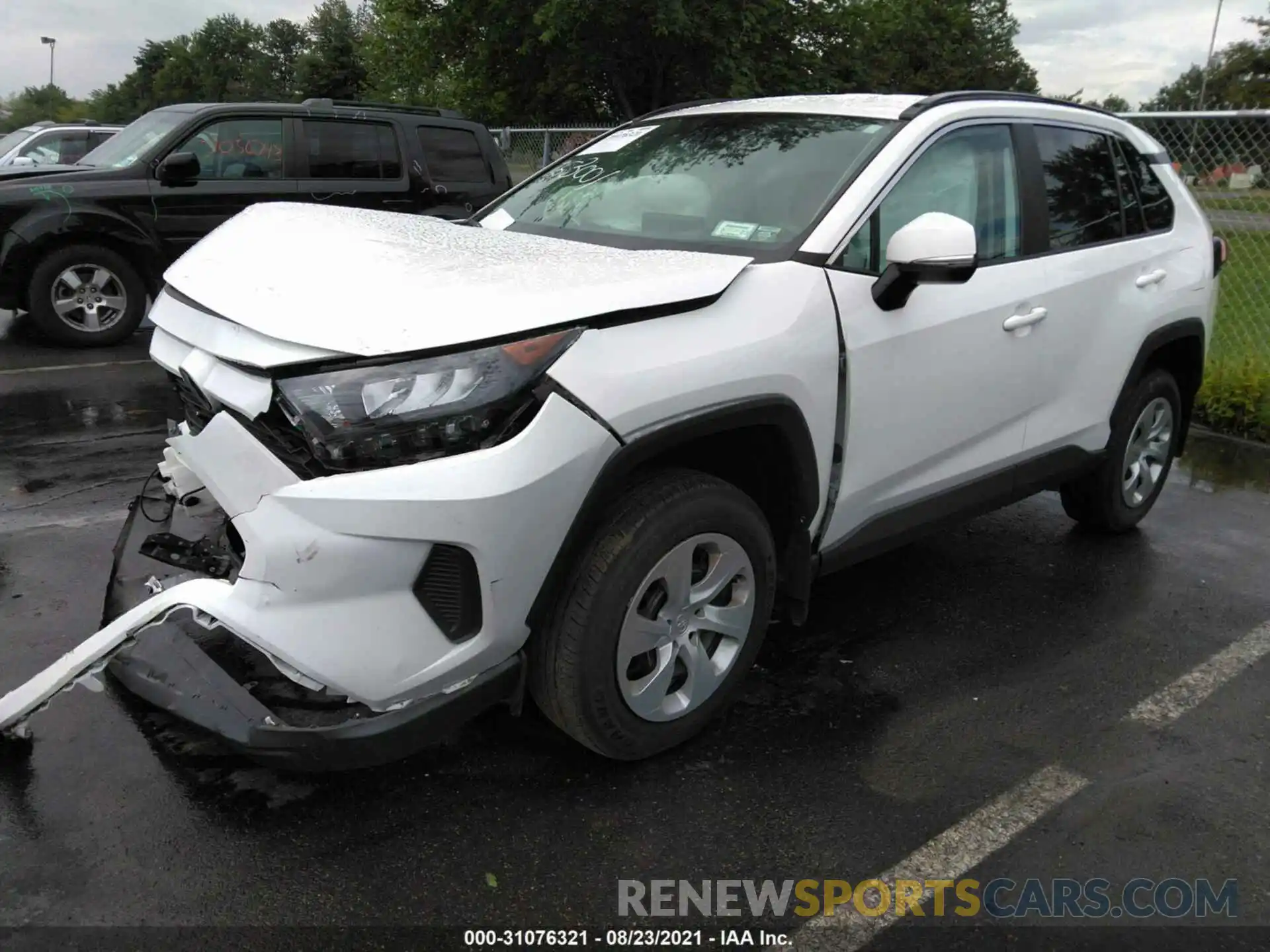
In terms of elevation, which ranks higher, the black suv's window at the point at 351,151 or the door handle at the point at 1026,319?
the black suv's window at the point at 351,151

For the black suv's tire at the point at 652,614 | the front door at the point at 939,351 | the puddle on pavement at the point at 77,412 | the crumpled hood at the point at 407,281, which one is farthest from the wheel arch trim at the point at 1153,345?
the puddle on pavement at the point at 77,412

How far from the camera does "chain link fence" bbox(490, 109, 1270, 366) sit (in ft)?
22.7

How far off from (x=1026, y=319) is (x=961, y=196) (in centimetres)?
48

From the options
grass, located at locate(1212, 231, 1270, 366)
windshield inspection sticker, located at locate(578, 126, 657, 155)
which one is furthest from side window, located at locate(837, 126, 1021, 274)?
grass, located at locate(1212, 231, 1270, 366)

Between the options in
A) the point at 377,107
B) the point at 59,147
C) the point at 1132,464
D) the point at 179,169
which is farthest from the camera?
the point at 59,147

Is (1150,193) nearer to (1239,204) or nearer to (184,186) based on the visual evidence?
(1239,204)

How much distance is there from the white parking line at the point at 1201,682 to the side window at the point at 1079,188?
1575 millimetres

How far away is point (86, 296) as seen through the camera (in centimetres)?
816

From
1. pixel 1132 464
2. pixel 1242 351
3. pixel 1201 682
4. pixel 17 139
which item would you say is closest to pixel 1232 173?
pixel 1242 351

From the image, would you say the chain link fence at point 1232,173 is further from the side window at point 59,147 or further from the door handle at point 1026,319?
the side window at point 59,147

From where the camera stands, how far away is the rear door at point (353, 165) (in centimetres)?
872

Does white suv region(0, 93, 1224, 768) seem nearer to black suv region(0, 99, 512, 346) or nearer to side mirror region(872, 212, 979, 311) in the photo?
side mirror region(872, 212, 979, 311)

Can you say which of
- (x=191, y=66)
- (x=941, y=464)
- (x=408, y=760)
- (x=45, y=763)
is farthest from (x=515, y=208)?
(x=191, y=66)

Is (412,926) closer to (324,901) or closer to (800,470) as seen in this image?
(324,901)
